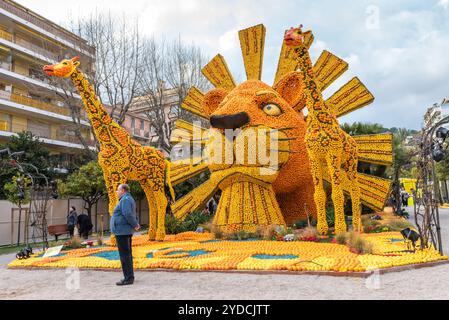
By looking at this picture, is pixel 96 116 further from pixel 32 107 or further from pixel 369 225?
pixel 32 107

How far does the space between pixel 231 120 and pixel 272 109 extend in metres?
1.32

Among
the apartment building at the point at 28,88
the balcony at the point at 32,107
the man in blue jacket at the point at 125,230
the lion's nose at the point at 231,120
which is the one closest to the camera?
the man in blue jacket at the point at 125,230

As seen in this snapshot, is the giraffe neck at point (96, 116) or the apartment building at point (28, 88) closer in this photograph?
the giraffe neck at point (96, 116)

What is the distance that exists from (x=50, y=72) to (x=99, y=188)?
9332 mm

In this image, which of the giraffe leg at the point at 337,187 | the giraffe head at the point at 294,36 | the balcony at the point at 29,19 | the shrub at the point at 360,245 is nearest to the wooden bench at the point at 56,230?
the giraffe leg at the point at 337,187

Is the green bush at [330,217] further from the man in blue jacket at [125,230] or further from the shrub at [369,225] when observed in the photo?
the man in blue jacket at [125,230]

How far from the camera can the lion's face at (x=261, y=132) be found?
10688 millimetres

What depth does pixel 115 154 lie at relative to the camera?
9.57 m

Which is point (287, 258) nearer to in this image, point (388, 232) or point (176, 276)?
point (176, 276)

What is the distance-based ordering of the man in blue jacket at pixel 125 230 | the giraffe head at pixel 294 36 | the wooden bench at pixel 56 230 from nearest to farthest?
the man in blue jacket at pixel 125 230 → the giraffe head at pixel 294 36 → the wooden bench at pixel 56 230

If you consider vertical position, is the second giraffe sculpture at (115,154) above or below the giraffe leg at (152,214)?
above

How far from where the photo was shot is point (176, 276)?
5.86 meters

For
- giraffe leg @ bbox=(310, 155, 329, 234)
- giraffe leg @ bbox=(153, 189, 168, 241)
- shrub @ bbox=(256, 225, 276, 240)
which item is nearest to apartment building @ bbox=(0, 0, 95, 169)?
giraffe leg @ bbox=(153, 189, 168, 241)
